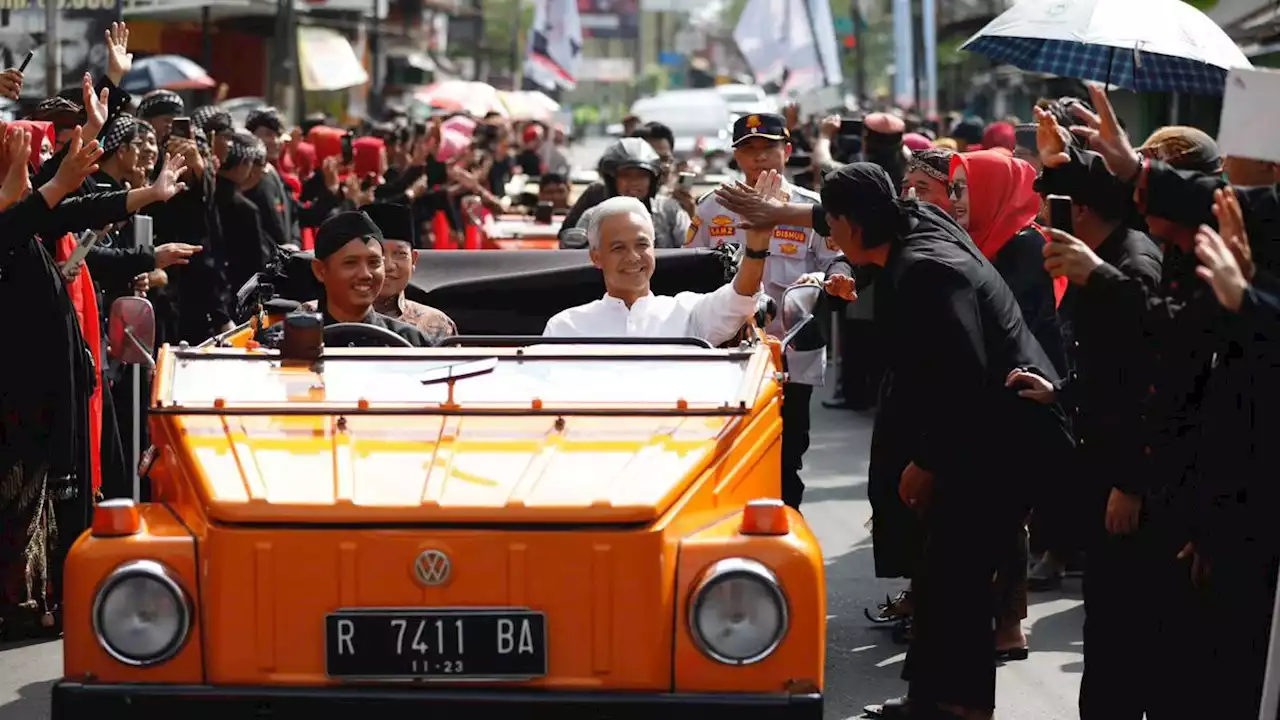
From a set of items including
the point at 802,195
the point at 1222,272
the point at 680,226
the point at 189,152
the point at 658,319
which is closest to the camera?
the point at 1222,272

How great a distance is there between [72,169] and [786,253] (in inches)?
128

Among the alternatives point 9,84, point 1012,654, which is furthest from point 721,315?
point 9,84

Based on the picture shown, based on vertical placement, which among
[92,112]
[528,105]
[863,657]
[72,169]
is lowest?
[528,105]

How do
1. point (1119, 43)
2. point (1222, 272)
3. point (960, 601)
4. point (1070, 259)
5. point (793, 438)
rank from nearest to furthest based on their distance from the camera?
1. point (1222, 272)
2. point (1070, 259)
3. point (960, 601)
4. point (793, 438)
5. point (1119, 43)

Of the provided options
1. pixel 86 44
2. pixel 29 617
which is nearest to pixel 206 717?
pixel 29 617

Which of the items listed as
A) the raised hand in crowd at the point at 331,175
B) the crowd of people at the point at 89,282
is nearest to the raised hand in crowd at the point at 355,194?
the raised hand in crowd at the point at 331,175

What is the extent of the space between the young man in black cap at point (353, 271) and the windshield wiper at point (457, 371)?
34.6 inches

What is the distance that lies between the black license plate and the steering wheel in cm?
161

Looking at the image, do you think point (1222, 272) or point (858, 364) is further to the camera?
point (858, 364)

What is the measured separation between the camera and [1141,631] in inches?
236

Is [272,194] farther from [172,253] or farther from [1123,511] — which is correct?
[1123,511]

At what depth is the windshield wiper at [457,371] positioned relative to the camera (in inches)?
235

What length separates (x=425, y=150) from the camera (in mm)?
18266

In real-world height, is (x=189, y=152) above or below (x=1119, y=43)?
below
